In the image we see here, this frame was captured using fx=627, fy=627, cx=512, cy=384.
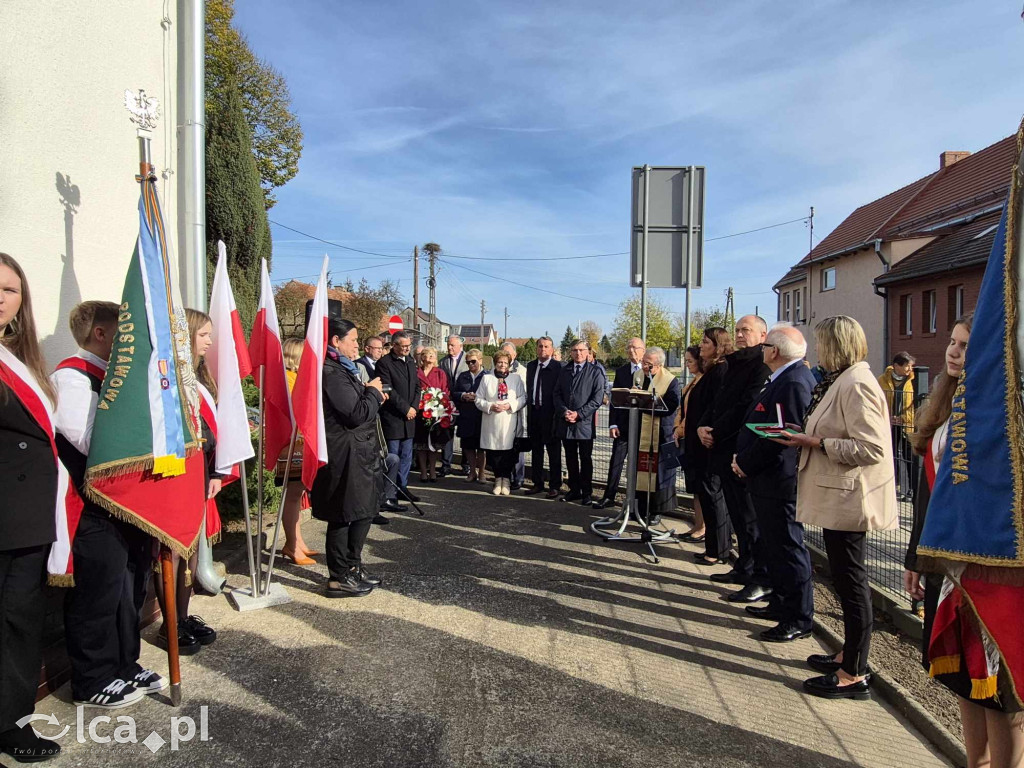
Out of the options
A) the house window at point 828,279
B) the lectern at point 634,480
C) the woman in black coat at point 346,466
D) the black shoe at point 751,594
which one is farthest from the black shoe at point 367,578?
the house window at point 828,279

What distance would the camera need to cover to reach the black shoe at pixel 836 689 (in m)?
3.38

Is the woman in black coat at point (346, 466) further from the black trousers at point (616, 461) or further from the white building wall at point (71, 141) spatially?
the black trousers at point (616, 461)

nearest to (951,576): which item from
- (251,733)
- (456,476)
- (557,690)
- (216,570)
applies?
(557,690)

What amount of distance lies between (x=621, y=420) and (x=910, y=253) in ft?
82.0

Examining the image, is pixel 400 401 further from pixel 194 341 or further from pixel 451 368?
pixel 194 341

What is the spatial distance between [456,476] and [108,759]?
7281mm

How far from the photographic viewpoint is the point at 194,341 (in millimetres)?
3719

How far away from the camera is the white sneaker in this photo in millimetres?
3086

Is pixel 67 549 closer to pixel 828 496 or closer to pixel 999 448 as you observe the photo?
pixel 999 448

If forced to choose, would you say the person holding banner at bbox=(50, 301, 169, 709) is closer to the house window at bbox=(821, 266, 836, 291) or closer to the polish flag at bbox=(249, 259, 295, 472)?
the polish flag at bbox=(249, 259, 295, 472)

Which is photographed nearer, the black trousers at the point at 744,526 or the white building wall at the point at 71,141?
the white building wall at the point at 71,141

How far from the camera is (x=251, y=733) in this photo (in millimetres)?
2918

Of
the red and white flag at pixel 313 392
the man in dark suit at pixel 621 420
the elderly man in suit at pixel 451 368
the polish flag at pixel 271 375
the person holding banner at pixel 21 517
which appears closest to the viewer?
the person holding banner at pixel 21 517

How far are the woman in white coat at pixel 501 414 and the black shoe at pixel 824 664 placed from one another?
5056 millimetres
